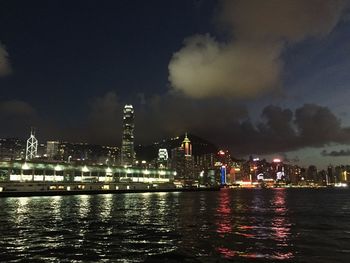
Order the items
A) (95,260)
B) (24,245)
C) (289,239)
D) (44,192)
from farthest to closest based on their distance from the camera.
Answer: (44,192) → (289,239) → (24,245) → (95,260)

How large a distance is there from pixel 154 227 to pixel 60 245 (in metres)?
17.1

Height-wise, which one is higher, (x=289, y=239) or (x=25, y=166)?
(x=25, y=166)

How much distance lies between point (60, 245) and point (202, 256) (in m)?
13.6

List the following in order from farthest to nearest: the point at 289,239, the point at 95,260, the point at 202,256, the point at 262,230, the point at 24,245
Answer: the point at 262,230 < the point at 289,239 < the point at 24,245 < the point at 202,256 < the point at 95,260

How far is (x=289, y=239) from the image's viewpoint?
3875 cm

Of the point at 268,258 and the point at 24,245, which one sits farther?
the point at 24,245

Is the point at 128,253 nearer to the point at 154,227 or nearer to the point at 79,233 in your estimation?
the point at 79,233

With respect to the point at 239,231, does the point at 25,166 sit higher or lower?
higher

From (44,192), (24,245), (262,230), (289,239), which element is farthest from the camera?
(44,192)

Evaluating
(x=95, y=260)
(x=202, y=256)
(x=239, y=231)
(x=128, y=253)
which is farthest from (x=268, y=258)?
(x=239, y=231)

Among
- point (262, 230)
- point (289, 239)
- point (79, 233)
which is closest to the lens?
point (289, 239)

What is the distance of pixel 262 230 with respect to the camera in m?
46.1

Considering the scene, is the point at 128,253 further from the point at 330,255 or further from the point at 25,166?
the point at 25,166

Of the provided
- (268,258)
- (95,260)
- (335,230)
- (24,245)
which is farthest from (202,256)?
(335,230)
